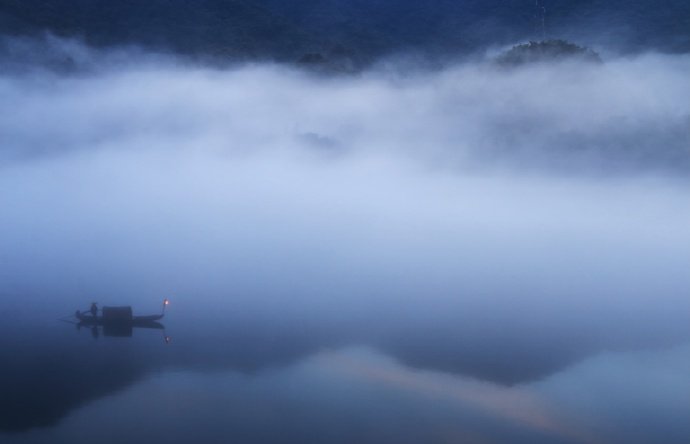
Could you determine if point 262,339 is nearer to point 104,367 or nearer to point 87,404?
point 104,367

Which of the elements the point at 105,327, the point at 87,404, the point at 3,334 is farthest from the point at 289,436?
the point at 3,334

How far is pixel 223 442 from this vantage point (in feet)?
97.5

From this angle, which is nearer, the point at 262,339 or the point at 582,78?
the point at 262,339

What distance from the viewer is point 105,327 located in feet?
130

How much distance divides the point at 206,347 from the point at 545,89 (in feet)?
177

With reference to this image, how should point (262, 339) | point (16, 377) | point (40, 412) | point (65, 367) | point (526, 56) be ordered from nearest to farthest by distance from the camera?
point (40, 412)
point (16, 377)
point (65, 367)
point (262, 339)
point (526, 56)

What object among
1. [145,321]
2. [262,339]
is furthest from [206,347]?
[145,321]

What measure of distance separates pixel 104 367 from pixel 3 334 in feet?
38.0

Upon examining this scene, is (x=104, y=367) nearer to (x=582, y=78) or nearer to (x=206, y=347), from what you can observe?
(x=206, y=347)

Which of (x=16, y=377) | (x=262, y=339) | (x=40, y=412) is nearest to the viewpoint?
(x=40, y=412)

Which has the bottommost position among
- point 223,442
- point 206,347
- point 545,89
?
point 223,442

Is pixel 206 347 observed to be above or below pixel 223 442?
above

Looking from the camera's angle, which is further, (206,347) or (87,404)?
(206,347)

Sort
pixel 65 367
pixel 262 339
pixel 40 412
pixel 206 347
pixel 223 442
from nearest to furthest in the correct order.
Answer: pixel 223 442, pixel 40 412, pixel 65 367, pixel 206 347, pixel 262 339
